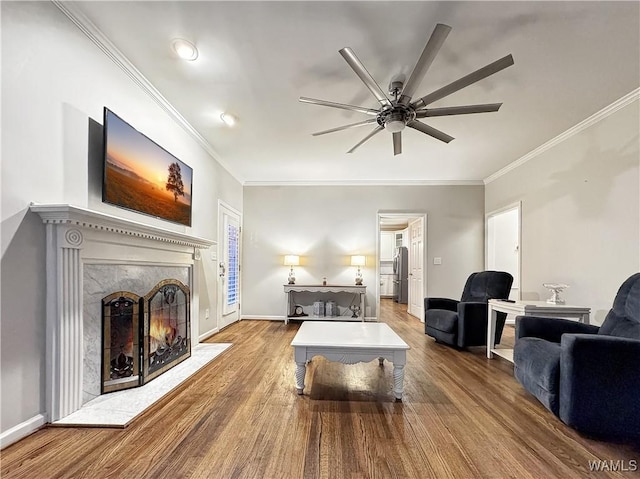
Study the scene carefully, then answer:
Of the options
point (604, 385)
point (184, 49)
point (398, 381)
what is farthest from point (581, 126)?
point (184, 49)

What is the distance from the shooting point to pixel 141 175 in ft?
8.89

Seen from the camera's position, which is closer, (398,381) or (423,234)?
(398,381)

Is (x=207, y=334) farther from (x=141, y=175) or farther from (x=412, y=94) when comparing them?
(x=412, y=94)

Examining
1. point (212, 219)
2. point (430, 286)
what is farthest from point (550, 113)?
point (212, 219)

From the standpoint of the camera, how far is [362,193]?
5910 mm

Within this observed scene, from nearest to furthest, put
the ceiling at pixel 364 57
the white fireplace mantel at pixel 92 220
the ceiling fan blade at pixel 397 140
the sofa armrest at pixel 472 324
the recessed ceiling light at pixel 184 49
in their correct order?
the white fireplace mantel at pixel 92 220 < the ceiling at pixel 364 57 < the recessed ceiling light at pixel 184 49 < the ceiling fan blade at pixel 397 140 < the sofa armrest at pixel 472 324

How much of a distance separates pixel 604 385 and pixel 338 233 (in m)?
4.36

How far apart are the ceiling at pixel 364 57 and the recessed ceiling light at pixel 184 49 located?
0.05 m

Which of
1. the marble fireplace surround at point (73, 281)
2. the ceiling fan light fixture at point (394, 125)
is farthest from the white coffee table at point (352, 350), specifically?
the ceiling fan light fixture at point (394, 125)

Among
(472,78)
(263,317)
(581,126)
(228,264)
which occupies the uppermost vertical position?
(581,126)

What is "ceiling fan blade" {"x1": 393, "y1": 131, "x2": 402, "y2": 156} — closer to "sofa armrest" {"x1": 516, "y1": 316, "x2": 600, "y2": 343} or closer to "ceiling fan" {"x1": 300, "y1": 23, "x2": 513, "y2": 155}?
"ceiling fan" {"x1": 300, "y1": 23, "x2": 513, "y2": 155}

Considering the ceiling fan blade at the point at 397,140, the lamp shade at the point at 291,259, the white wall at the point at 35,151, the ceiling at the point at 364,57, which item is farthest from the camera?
the lamp shade at the point at 291,259

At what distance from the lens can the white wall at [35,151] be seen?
1.68 meters

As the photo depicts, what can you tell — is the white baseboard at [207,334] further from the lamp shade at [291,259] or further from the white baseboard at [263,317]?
the lamp shade at [291,259]
